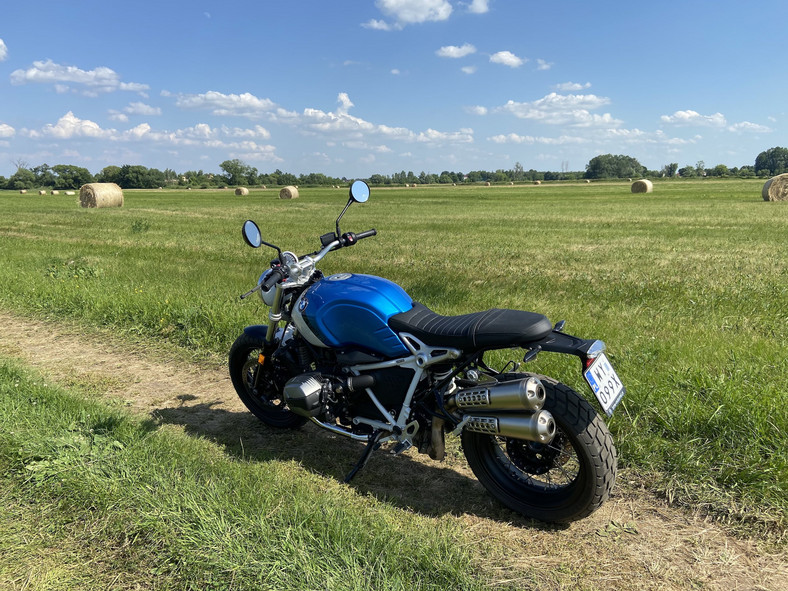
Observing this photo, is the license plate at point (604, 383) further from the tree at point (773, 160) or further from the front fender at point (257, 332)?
the tree at point (773, 160)

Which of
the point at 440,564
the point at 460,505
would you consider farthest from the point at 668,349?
the point at 440,564

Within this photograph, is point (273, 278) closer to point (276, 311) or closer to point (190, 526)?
point (276, 311)

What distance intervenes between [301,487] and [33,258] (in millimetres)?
10323

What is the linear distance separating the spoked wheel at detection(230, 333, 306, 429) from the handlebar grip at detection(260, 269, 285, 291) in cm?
56

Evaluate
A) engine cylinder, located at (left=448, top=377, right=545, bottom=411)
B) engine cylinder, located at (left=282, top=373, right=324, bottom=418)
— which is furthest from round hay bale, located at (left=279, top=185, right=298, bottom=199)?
engine cylinder, located at (left=448, top=377, right=545, bottom=411)

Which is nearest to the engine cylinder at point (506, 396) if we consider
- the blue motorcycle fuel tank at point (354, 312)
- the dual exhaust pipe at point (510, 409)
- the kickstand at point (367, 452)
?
the dual exhaust pipe at point (510, 409)

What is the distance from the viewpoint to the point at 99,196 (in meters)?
31.9

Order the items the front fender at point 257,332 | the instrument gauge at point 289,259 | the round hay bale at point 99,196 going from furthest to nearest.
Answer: the round hay bale at point 99,196 < the front fender at point 257,332 < the instrument gauge at point 289,259

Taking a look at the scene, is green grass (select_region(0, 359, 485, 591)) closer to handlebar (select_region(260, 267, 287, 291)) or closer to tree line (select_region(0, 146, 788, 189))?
handlebar (select_region(260, 267, 287, 291))

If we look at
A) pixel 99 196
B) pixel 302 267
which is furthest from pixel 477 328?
pixel 99 196

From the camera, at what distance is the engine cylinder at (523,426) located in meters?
2.53

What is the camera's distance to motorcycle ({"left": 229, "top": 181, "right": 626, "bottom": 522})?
8.48ft

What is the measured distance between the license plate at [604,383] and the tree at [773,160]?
131 meters

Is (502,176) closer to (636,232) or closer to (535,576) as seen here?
(636,232)
